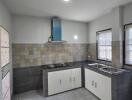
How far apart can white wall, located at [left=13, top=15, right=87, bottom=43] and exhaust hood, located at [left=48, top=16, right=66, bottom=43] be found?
19 cm

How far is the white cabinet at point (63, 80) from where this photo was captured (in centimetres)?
305

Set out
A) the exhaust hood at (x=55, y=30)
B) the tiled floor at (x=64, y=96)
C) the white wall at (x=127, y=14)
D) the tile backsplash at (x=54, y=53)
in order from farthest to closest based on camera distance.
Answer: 1. the exhaust hood at (x=55, y=30)
2. the tile backsplash at (x=54, y=53)
3. the tiled floor at (x=64, y=96)
4. the white wall at (x=127, y=14)

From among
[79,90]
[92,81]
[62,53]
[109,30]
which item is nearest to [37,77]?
[62,53]

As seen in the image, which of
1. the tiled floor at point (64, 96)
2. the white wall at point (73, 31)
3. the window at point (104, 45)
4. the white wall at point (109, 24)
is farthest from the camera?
the white wall at point (73, 31)

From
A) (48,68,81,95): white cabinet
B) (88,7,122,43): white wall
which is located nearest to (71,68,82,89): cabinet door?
(48,68,81,95): white cabinet

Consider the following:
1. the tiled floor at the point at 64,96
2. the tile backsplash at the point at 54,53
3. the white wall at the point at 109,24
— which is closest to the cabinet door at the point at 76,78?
the tiled floor at the point at 64,96

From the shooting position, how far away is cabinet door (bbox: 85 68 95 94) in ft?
10.0

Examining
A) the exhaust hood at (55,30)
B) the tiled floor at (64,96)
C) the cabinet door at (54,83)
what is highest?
the exhaust hood at (55,30)

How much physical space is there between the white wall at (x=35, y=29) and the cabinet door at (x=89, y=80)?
146 centimetres

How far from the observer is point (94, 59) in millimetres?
4008

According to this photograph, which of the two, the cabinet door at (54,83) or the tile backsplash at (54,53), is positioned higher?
the tile backsplash at (54,53)

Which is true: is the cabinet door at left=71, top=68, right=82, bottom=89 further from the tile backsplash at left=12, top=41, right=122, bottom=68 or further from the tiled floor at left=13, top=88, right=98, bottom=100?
the tile backsplash at left=12, top=41, right=122, bottom=68

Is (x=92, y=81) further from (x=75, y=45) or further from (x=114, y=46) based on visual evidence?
(x=75, y=45)

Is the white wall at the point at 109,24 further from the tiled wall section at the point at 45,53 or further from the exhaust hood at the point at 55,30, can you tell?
the exhaust hood at the point at 55,30
